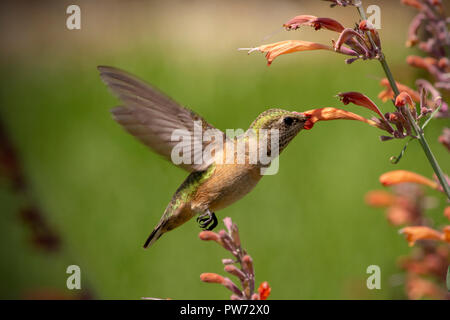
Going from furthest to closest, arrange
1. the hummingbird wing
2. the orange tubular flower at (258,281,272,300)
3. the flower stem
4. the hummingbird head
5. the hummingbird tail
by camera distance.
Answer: the hummingbird tail < the hummingbird head < the hummingbird wing < the orange tubular flower at (258,281,272,300) < the flower stem

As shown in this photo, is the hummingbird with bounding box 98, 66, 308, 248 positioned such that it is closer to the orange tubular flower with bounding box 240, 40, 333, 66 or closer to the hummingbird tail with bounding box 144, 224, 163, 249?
the hummingbird tail with bounding box 144, 224, 163, 249

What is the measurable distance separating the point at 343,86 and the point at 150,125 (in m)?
4.75

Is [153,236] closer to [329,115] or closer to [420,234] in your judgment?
[329,115]

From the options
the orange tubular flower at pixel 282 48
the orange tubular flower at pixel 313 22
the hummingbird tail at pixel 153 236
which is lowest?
the hummingbird tail at pixel 153 236

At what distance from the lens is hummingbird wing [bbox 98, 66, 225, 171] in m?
1.69

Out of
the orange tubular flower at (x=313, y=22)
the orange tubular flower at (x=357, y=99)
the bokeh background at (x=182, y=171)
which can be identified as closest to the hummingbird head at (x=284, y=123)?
the orange tubular flower at (x=357, y=99)

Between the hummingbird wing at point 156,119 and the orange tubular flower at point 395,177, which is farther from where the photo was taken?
the orange tubular flower at point 395,177

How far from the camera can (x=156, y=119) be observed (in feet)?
5.96

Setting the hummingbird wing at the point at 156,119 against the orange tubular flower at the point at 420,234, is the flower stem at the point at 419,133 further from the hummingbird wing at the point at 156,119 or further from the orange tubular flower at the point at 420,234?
the hummingbird wing at the point at 156,119

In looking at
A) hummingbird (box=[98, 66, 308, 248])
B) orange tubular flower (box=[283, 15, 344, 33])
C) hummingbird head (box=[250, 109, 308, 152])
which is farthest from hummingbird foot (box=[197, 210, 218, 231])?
orange tubular flower (box=[283, 15, 344, 33])

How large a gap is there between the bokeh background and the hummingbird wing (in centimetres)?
109

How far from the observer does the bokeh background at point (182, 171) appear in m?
4.71
